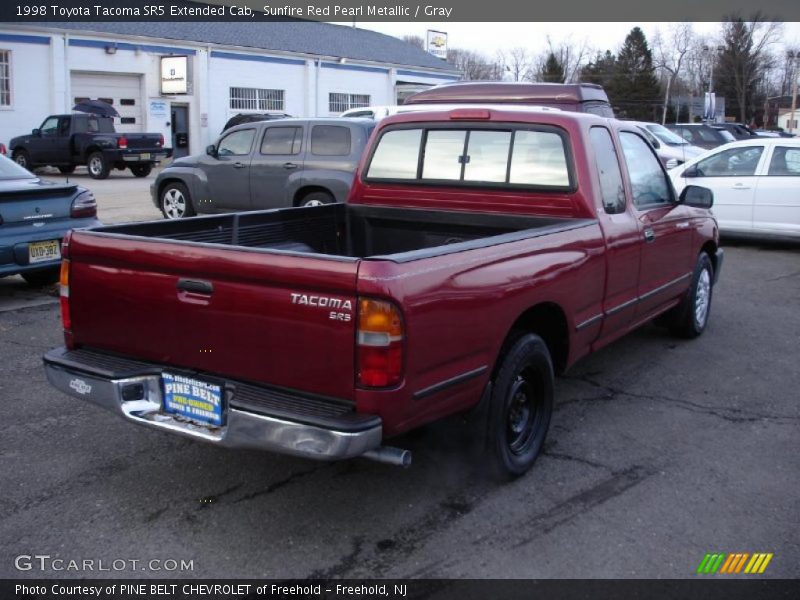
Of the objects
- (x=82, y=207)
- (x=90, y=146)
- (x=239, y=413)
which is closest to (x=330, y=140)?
(x=82, y=207)

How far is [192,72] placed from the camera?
3008 cm

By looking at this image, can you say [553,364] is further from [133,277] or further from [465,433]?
[133,277]

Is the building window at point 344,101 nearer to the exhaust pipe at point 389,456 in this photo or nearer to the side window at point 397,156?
the side window at point 397,156

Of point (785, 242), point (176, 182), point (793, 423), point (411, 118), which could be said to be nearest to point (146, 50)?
point (176, 182)

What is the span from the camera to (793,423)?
16.9ft

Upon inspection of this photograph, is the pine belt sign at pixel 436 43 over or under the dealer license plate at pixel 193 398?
over

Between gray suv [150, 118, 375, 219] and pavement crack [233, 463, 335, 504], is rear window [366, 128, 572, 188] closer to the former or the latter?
pavement crack [233, 463, 335, 504]

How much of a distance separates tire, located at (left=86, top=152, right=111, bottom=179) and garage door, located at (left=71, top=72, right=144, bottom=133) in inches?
214

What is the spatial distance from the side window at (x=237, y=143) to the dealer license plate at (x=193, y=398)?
9.44 m

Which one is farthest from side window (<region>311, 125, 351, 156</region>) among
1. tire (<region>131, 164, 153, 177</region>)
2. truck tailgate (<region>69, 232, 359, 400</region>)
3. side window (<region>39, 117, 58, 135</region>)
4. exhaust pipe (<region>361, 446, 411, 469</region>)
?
side window (<region>39, 117, 58, 135</region>)

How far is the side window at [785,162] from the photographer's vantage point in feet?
38.7

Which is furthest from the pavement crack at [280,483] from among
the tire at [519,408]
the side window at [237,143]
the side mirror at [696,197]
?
the side window at [237,143]

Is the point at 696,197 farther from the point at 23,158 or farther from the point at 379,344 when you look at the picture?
the point at 23,158

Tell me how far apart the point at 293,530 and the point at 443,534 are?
675mm
